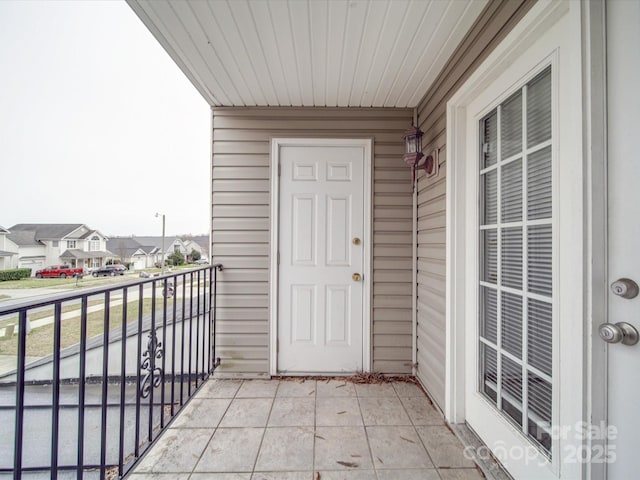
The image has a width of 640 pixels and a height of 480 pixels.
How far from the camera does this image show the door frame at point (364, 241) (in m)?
2.45

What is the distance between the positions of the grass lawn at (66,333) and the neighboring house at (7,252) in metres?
0.24

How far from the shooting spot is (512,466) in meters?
1.33

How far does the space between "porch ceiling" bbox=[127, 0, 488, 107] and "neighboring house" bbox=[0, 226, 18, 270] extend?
129 cm

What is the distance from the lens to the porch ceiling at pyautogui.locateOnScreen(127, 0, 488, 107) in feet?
4.74

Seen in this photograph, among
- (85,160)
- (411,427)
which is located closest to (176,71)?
(85,160)

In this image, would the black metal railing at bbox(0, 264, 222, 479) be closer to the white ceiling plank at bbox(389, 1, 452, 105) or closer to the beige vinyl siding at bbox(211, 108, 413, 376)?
the beige vinyl siding at bbox(211, 108, 413, 376)

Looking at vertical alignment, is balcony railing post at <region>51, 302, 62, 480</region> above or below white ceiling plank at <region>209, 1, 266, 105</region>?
below

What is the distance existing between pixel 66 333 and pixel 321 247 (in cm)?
175

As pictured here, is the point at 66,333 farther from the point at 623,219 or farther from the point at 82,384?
the point at 623,219

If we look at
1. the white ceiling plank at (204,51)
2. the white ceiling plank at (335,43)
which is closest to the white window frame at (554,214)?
the white ceiling plank at (335,43)

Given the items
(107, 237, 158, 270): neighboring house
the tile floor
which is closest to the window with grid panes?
the tile floor

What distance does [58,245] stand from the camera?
48.6 inches

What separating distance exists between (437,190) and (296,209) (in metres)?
1.16

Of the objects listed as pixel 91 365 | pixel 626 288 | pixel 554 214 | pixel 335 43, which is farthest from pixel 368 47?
pixel 91 365
